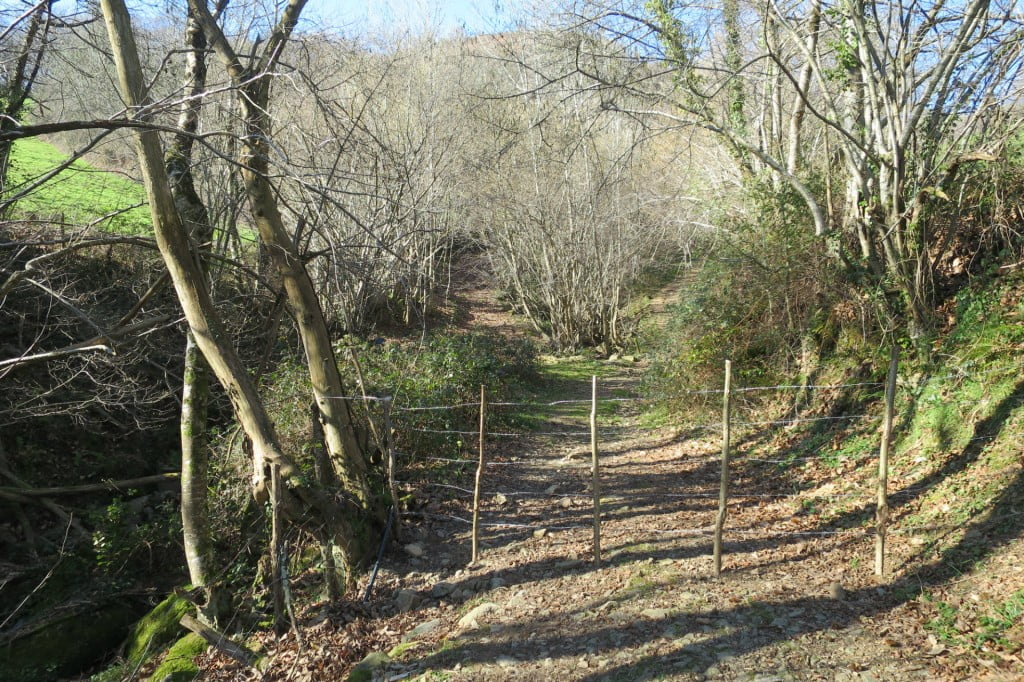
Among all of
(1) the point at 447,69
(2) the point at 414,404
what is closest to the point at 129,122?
(2) the point at 414,404

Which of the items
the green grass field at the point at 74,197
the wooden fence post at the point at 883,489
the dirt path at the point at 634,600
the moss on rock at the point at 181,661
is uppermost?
the green grass field at the point at 74,197

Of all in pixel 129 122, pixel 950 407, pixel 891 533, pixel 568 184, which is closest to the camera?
pixel 129 122

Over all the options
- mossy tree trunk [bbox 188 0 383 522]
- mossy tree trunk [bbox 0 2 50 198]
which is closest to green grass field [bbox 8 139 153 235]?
mossy tree trunk [bbox 0 2 50 198]

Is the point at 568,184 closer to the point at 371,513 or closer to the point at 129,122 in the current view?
the point at 371,513

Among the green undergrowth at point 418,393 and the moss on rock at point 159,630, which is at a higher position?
the green undergrowth at point 418,393

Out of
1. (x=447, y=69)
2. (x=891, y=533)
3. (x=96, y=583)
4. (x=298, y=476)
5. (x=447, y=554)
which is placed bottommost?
(x=96, y=583)

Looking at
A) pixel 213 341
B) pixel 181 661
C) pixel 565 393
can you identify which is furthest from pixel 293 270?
pixel 565 393

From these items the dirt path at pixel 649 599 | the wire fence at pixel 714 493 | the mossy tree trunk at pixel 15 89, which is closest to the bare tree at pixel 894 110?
the wire fence at pixel 714 493

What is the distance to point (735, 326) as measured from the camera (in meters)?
9.77

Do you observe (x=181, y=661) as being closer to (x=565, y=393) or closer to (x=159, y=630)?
(x=159, y=630)

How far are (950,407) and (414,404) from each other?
631cm

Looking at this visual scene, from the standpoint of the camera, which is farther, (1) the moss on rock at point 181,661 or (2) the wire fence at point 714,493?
(1) the moss on rock at point 181,661

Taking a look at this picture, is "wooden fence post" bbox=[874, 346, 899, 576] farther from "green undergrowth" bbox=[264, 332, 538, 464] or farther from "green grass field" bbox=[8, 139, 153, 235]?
"green grass field" bbox=[8, 139, 153, 235]

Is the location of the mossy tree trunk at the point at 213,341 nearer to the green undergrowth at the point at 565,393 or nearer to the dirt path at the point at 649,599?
the dirt path at the point at 649,599
